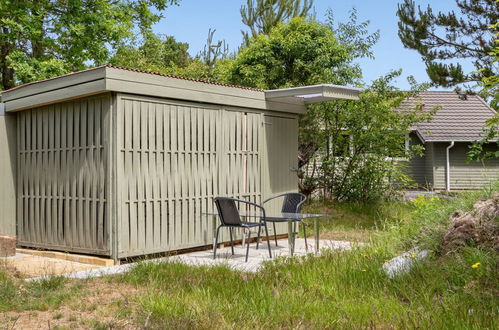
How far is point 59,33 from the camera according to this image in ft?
62.0

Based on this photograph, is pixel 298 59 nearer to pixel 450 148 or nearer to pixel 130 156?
pixel 130 156

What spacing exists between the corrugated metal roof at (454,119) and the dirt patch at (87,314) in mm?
19841

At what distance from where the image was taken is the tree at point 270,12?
2814 centimetres

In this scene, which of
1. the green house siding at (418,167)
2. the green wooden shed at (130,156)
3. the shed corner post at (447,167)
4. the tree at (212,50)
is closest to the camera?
the green wooden shed at (130,156)

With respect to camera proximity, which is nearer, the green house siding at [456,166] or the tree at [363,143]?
the tree at [363,143]

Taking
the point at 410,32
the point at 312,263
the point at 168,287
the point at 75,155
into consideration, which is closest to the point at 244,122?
the point at 75,155

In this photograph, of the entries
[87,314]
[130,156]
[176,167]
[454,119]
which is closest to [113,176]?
[130,156]

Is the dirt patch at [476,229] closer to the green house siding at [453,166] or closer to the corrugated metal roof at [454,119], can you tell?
the corrugated metal roof at [454,119]

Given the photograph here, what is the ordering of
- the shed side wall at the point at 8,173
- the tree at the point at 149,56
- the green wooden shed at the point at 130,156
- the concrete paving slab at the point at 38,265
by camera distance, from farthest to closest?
the tree at the point at 149,56 < the shed side wall at the point at 8,173 < the green wooden shed at the point at 130,156 < the concrete paving slab at the point at 38,265

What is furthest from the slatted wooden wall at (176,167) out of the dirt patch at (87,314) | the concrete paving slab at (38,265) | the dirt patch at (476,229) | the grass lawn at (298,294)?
the dirt patch at (476,229)

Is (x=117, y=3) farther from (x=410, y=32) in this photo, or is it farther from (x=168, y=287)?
(x=168, y=287)

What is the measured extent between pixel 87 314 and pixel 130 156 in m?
3.35

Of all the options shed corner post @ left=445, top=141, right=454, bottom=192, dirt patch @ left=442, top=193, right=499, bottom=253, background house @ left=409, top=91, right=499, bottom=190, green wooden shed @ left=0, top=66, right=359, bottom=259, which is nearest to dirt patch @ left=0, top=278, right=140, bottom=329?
green wooden shed @ left=0, top=66, right=359, bottom=259

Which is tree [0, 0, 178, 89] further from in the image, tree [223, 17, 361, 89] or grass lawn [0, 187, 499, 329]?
grass lawn [0, 187, 499, 329]
